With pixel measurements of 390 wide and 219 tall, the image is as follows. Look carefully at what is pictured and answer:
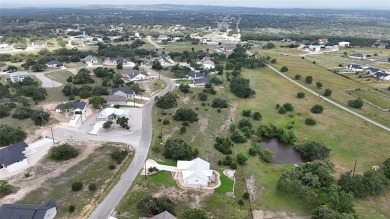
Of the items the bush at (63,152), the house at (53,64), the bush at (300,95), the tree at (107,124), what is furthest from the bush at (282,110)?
the house at (53,64)

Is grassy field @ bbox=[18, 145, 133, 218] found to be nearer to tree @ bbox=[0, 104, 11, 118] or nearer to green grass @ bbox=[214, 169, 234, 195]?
green grass @ bbox=[214, 169, 234, 195]

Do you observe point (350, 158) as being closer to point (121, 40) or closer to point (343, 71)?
point (343, 71)

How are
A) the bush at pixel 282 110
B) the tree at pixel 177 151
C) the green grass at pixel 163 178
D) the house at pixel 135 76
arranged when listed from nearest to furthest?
the green grass at pixel 163 178 < the tree at pixel 177 151 < the bush at pixel 282 110 < the house at pixel 135 76

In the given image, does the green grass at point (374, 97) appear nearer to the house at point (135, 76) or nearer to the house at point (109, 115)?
the house at point (135, 76)

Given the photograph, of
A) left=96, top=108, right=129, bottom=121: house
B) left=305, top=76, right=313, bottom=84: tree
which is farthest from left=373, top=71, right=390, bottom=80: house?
left=96, top=108, right=129, bottom=121: house

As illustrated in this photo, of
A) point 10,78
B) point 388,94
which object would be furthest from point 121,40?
point 388,94
